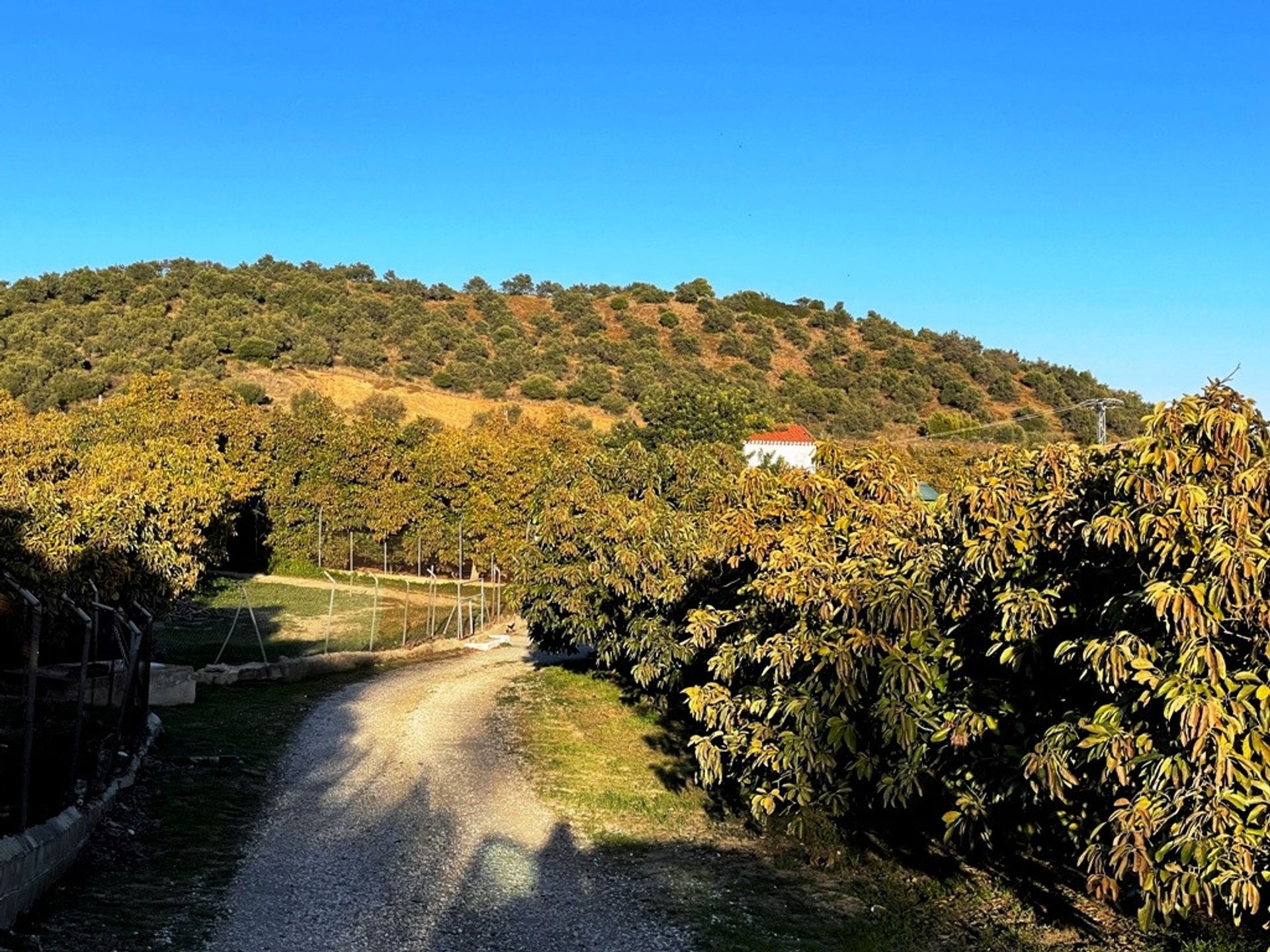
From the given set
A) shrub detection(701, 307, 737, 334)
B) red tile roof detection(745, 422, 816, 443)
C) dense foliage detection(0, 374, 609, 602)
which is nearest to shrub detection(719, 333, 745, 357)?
shrub detection(701, 307, 737, 334)

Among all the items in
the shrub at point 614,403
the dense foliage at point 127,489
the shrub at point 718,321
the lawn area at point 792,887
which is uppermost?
the shrub at point 718,321

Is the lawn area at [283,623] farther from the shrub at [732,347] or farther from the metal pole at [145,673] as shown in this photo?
the shrub at [732,347]

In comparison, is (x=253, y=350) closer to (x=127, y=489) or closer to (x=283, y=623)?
(x=283, y=623)

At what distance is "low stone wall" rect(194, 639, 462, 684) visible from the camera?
20141mm

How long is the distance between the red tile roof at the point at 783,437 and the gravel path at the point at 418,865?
35938mm

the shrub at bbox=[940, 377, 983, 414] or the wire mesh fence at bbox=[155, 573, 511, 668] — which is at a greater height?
the shrub at bbox=[940, 377, 983, 414]

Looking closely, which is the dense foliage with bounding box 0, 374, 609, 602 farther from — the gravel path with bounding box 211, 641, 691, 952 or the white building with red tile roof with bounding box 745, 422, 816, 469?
the gravel path with bounding box 211, 641, 691, 952

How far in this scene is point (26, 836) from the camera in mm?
7629

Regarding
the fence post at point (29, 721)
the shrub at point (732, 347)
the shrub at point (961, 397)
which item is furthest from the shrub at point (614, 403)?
the fence post at point (29, 721)

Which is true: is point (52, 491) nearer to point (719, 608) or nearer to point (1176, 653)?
point (719, 608)

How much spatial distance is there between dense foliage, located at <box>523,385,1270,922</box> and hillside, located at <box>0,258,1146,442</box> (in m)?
48.2

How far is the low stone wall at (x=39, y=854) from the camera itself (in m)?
7.10

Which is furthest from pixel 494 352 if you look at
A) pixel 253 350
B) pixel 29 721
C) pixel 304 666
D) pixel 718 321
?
pixel 29 721

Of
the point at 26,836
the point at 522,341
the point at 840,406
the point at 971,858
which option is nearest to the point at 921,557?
the point at 971,858
